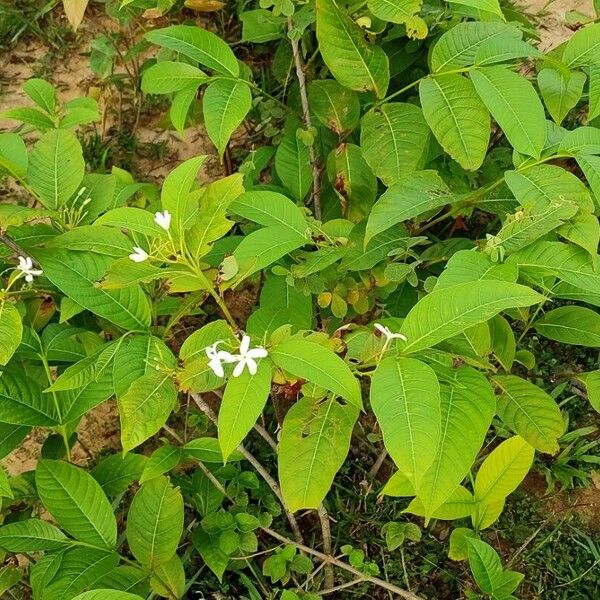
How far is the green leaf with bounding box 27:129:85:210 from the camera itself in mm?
1508

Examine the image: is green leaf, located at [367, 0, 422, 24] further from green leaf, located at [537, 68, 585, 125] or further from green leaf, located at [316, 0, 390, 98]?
green leaf, located at [537, 68, 585, 125]

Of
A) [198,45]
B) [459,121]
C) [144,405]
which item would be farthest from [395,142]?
[144,405]

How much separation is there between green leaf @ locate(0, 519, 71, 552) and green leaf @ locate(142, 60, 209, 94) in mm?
1079

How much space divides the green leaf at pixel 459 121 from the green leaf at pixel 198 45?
48 cm

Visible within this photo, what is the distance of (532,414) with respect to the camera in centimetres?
151

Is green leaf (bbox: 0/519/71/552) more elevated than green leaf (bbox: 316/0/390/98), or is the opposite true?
green leaf (bbox: 316/0/390/98)

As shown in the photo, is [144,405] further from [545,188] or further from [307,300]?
[545,188]

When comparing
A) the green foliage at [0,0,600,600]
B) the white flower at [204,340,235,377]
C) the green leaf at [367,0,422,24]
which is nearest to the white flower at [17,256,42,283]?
the green foliage at [0,0,600,600]

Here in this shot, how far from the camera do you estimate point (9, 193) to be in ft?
8.75

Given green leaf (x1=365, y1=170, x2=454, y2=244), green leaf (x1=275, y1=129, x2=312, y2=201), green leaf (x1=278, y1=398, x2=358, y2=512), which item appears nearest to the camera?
green leaf (x1=278, y1=398, x2=358, y2=512)

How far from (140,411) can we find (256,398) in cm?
24

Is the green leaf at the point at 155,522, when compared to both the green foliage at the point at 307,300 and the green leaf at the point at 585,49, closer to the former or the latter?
the green foliage at the point at 307,300

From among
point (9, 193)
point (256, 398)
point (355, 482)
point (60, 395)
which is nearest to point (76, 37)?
point (9, 193)

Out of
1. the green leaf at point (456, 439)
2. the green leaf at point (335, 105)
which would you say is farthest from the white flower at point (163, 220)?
the green leaf at point (335, 105)
